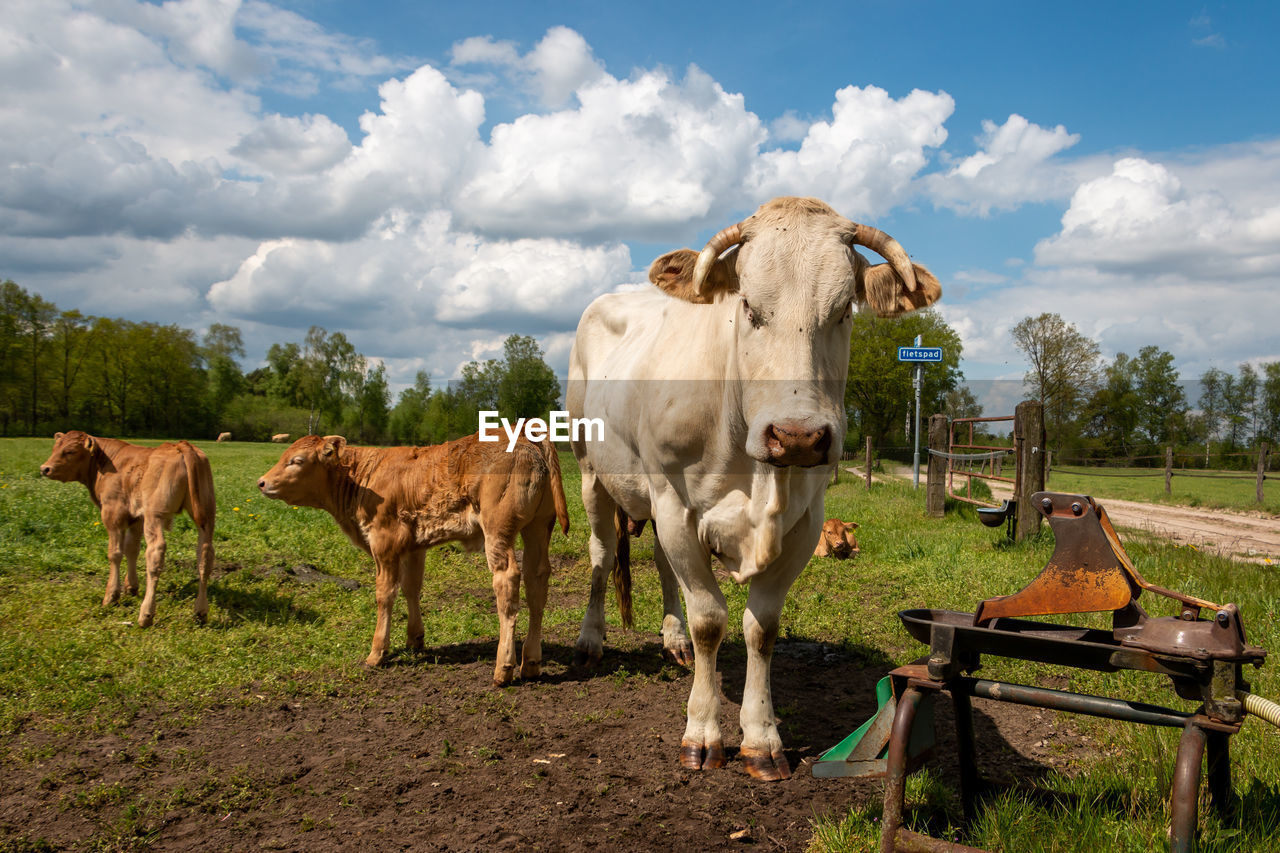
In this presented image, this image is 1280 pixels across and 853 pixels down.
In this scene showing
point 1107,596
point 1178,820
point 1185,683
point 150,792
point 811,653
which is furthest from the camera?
point 811,653

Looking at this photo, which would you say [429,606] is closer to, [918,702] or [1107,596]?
[918,702]

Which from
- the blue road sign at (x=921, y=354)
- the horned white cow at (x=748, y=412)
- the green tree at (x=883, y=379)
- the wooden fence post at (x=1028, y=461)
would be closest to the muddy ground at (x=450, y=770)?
the horned white cow at (x=748, y=412)

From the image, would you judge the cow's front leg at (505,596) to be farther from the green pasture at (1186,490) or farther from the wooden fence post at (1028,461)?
the green pasture at (1186,490)

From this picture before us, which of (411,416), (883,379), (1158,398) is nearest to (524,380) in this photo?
(411,416)

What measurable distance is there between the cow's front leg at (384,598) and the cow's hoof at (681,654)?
215 centimetres

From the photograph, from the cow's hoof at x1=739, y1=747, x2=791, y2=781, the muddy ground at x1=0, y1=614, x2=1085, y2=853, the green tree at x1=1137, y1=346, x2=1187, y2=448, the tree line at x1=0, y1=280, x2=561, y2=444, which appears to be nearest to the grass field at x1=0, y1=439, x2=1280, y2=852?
the muddy ground at x1=0, y1=614, x2=1085, y2=853

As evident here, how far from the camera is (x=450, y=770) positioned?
411cm

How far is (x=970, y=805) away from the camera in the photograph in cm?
337

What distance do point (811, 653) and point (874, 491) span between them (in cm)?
1299

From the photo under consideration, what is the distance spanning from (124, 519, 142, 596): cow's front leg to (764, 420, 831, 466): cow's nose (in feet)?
22.5

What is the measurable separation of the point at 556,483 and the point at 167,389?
59159 millimetres

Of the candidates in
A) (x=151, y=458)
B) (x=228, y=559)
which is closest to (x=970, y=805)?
(x=151, y=458)

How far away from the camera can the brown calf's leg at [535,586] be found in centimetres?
568

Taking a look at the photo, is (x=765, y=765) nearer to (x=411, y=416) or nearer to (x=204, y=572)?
(x=204, y=572)
